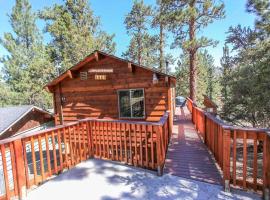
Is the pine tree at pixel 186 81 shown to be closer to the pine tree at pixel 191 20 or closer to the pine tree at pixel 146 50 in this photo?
the pine tree at pixel 146 50

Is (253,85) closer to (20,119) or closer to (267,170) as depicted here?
(267,170)

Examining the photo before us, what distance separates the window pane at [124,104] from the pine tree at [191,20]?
5.90 meters

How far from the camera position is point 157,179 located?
4.00m

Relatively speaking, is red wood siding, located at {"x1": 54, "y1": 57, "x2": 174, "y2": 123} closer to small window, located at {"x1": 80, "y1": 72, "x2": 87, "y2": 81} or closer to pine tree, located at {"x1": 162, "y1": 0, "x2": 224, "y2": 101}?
small window, located at {"x1": 80, "y1": 72, "x2": 87, "y2": 81}

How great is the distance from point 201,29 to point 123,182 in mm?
11653

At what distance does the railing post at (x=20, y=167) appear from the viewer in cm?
339

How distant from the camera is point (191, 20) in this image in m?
12.3

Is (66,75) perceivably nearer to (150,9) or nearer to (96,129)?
(96,129)

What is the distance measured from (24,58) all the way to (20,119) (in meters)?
9.43

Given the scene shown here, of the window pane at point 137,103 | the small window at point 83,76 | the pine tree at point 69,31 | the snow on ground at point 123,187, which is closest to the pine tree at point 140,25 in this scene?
the pine tree at point 69,31

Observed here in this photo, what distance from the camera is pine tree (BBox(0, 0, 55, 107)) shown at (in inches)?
800

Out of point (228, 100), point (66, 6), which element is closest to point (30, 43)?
point (66, 6)

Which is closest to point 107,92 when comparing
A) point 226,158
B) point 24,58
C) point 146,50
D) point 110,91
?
point 110,91

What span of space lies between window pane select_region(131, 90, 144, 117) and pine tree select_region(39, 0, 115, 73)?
44.5 feet
